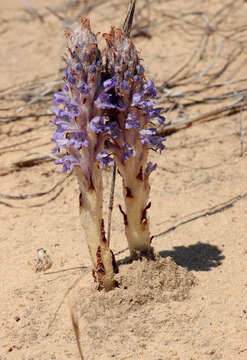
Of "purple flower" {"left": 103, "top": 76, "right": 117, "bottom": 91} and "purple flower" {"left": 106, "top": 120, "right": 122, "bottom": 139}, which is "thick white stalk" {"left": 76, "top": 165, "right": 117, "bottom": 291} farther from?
"purple flower" {"left": 103, "top": 76, "right": 117, "bottom": 91}

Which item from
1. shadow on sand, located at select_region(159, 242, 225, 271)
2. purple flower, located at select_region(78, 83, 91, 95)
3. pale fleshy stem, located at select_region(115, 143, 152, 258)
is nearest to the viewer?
purple flower, located at select_region(78, 83, 91, 95)

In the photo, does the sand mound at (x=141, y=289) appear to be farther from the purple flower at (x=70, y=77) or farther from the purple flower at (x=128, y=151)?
the purple flower at (x=70, y=77)

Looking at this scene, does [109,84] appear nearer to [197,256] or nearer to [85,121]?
[85,121]

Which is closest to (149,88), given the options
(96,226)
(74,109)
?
(74,109)

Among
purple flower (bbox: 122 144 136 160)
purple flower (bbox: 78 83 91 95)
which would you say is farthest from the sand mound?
purple flower (bbox: 78 83 91 95)

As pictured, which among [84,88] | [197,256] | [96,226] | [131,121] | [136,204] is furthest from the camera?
[197,256]

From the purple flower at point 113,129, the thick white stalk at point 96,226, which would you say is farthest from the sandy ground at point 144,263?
the purple flower at point 113,129

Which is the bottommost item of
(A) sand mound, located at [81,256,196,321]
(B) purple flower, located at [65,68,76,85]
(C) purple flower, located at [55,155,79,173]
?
(A) sand mound, located at [81,256,196,321]

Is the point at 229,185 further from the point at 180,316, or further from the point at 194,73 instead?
the point at 194,73
